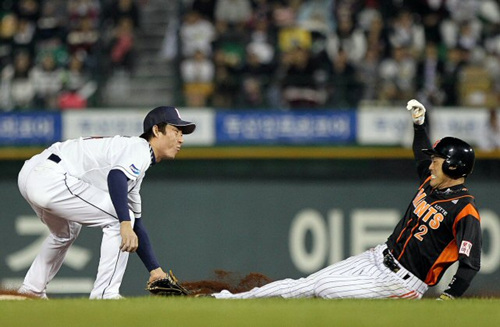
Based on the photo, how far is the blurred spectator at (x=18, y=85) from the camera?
13.8 metres

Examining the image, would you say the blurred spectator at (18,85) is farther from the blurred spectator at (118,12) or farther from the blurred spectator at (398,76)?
the blurred spectator at (398,76)

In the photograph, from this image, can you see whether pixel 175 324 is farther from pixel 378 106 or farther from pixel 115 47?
pixel 115 47

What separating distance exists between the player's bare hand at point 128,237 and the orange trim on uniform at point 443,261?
7.40 ft

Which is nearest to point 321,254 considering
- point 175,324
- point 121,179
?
point 121,179

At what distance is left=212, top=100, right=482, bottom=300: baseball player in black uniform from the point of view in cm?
757

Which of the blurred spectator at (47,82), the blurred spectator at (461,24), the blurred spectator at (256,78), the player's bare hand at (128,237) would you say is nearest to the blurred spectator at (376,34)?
the blurred spectator at (461,24)

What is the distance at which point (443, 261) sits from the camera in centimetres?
769

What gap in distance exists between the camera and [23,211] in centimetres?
1349

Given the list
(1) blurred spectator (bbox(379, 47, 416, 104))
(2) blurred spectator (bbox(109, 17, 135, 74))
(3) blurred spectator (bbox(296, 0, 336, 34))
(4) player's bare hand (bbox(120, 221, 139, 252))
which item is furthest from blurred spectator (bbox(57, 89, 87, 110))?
(4) player's bare hand (bbox(120, 221, 139, 252))

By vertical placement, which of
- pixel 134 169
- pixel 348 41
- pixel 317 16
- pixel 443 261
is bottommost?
pixel 443 261

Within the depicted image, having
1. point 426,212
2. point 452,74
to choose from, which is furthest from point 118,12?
point 426,212

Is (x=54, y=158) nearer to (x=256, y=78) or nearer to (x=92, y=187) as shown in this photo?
(x=92, y=187)

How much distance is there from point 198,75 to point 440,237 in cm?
706

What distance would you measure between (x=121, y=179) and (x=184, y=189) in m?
6.16
